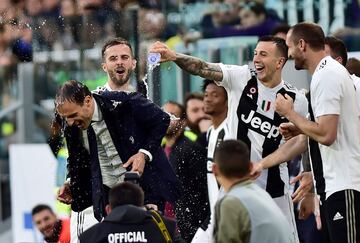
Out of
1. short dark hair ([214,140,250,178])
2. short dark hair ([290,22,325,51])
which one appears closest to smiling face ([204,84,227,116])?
short dark hair ([290,22,325,51])

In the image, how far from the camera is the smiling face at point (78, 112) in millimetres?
10156

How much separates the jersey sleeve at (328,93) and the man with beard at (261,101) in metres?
1.08

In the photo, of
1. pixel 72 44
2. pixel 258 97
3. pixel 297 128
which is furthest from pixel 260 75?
pixel 72 44

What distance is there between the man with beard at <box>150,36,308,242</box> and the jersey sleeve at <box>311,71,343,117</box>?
3.54 feet

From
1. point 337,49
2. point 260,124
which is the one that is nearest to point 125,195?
point 260,124

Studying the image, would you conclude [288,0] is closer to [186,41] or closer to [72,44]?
[186,41]

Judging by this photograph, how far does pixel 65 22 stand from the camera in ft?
53.1

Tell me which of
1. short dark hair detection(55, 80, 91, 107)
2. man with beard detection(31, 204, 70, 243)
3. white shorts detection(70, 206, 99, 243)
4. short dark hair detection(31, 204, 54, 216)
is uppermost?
short dark hair detection(55, 80, 91, 107)

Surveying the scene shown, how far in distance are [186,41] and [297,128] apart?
4.88m

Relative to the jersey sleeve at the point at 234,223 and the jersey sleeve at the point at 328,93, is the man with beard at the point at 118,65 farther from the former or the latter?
the jersey sleeve at the point at 234,223

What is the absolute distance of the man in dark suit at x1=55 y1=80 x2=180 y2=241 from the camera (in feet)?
34.0

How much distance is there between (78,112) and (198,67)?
4.28ft

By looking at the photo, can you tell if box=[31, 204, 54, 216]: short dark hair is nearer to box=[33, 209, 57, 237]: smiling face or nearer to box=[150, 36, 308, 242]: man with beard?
box=[33, 209, 57, 237]: smiling face

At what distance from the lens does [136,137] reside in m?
10.5
